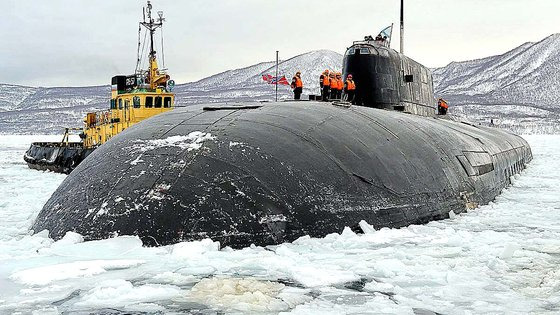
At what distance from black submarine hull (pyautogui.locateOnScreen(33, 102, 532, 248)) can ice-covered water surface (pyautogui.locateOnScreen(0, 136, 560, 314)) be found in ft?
0.85

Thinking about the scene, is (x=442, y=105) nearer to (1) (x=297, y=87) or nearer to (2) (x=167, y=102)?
(1) (x=297, y=87)

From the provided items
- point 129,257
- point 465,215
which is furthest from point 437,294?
point 465,215

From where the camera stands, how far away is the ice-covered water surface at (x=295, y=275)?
4.41 m

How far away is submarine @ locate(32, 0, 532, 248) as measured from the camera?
6.10 metres

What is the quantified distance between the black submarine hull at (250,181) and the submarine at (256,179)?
0.01 meters

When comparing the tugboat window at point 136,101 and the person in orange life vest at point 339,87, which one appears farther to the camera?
the tugboat window at point 136,101

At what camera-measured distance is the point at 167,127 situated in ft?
25.9

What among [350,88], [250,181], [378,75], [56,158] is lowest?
[56,158]

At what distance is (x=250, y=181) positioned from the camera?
6.53 metres

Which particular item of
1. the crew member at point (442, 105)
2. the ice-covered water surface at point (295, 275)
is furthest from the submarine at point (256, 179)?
the crew member at point (442, 105)

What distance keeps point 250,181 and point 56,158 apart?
23590mm

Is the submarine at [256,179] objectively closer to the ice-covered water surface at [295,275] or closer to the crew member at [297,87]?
the ice-covered water surface at [295,275]

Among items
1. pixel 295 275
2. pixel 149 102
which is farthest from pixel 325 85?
pixel 149 102

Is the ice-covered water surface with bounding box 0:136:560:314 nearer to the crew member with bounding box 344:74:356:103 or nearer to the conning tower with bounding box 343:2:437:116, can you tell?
the crew member with bounding box 344:74:356:103
